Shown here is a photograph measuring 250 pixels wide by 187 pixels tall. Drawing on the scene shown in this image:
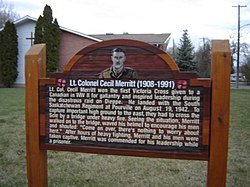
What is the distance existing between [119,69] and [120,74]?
0.05 metres

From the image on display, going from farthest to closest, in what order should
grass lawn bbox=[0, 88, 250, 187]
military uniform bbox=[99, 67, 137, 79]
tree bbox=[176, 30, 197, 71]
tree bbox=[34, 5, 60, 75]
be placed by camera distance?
tree bbox=[176, 30, 197, 71], tree bbox=[34, 5, 60, 75], grass lawn bbox=[0, 88, 250, 187], military uniform bbox=[99, 67, 137, 79]

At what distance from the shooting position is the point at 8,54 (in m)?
25.1

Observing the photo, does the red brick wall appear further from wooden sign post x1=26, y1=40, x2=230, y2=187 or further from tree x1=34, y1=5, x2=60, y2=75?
wooden sign post x1=26, y1=40, x2=230, y2=187

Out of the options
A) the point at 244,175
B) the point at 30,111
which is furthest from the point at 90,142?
the point at 244,175

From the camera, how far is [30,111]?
3188mm

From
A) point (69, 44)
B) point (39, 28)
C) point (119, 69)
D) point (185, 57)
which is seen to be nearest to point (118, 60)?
point (119, 69)

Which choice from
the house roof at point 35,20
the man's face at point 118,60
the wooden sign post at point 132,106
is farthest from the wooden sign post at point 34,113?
the house roof at point 35,20

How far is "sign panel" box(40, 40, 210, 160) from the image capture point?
2.79 m

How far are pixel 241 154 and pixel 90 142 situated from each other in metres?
3.62

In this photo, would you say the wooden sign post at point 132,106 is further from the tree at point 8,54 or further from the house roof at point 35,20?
the tree at point 8,54

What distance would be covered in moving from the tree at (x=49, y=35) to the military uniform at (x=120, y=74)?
2142 cm

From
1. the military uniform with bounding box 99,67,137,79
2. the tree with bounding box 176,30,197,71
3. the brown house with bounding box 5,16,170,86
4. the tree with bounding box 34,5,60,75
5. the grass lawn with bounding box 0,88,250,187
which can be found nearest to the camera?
the military uniform with bounding box 99,67,137,79

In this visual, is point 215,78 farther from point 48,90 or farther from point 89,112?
point 48,90

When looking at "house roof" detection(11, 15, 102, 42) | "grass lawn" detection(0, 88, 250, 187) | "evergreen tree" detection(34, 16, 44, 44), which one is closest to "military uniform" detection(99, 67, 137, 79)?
"grass lawn" detection(0, 88, 250, 187)
